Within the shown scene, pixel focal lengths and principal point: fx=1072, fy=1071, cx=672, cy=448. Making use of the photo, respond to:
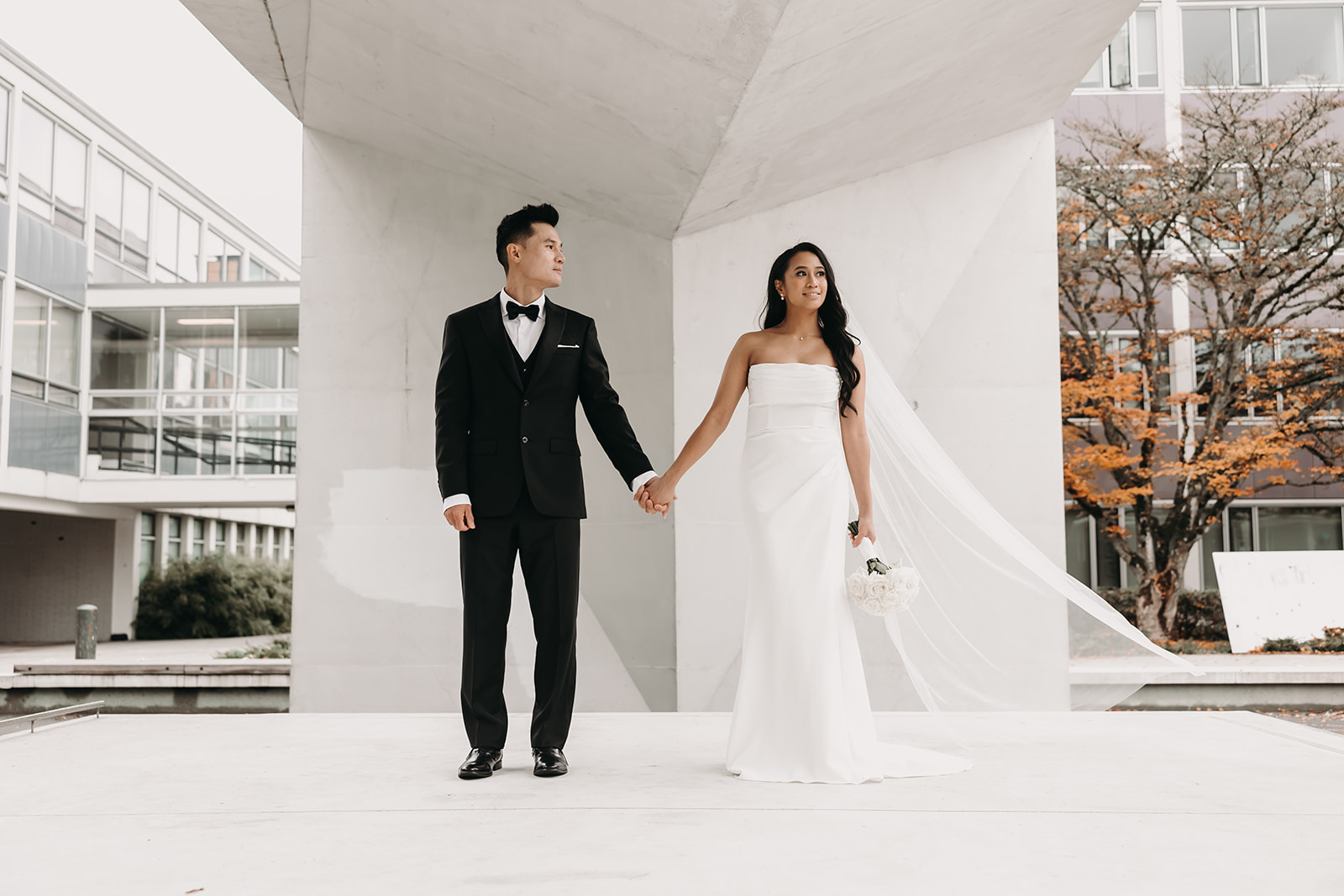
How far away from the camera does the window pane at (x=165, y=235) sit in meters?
20.6

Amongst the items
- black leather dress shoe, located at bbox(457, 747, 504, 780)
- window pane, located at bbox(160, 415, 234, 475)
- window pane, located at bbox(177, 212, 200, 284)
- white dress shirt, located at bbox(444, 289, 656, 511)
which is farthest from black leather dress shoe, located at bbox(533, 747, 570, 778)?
window pane, located at bbox(177, 212, 200, 284)

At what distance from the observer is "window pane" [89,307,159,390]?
1730cm

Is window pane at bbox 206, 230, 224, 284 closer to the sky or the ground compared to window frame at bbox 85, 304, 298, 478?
closer to the sky

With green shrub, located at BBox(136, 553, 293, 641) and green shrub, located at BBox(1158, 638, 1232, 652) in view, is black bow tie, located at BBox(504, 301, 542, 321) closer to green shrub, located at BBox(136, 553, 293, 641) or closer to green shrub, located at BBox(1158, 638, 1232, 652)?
green shrub, located at BBox(1158, 638, 1232, 652)

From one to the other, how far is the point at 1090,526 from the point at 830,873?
15628 mm

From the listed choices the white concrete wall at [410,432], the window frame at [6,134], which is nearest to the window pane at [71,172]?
the window frame at [6,134]

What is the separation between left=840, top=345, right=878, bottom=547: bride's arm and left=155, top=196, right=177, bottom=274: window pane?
784 inches

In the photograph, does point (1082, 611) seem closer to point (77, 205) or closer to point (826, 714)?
point (826, 714)

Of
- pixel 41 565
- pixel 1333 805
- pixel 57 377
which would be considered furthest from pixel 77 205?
pixel 1333 805

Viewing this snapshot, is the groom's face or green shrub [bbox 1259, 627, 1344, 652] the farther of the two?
green shrub [bbox 1259, 627, 1344, 652]

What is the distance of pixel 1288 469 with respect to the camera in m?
15.0

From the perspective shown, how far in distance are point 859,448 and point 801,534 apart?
0.45 m

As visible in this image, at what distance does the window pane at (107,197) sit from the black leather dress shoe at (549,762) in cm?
1771

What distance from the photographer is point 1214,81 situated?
16.1 meters
